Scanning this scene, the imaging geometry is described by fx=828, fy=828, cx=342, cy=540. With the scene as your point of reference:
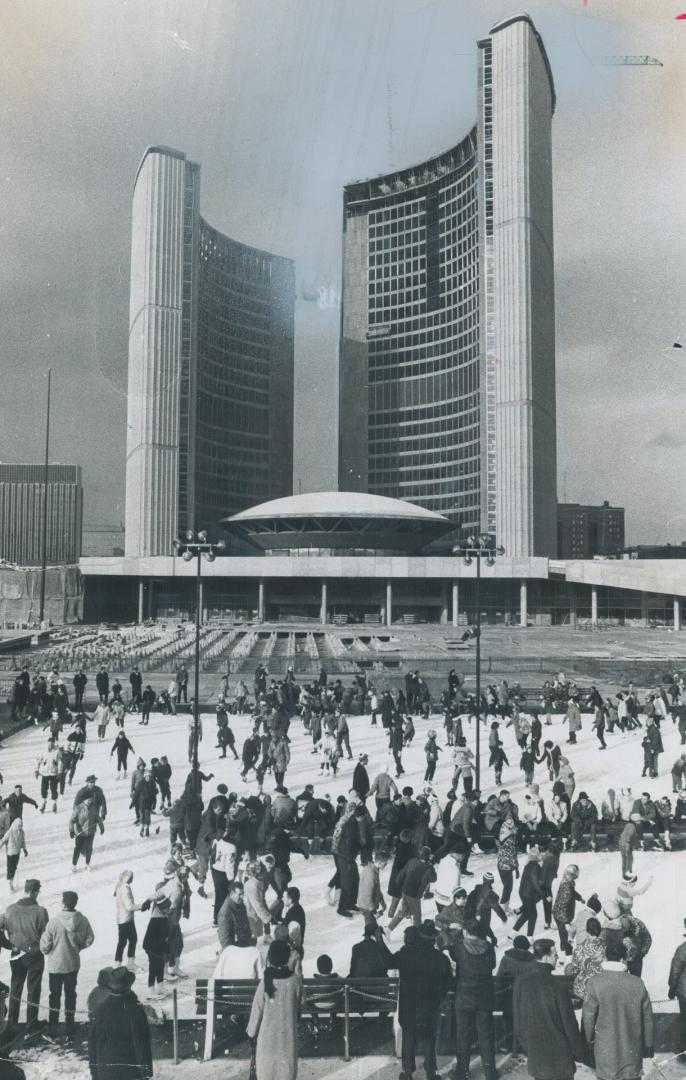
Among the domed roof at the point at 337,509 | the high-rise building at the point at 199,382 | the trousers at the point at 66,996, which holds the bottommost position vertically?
the trousers at the point at 66,996

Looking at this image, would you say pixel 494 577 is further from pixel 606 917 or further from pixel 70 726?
pixel 606 917

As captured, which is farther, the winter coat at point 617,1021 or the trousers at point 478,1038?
the trousers at point 478,1038

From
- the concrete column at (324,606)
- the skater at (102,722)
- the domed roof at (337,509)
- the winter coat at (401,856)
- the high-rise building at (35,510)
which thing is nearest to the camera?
the winter coat at (401,856)

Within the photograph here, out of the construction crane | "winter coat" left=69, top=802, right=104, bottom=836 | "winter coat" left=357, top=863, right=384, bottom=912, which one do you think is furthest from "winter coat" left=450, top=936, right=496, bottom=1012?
the construction crane

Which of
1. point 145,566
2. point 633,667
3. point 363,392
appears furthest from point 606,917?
point 363,392

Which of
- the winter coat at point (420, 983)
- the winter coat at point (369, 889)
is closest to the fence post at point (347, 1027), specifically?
the winter coat at point (420, 983)

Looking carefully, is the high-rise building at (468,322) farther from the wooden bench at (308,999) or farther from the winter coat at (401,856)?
the wooden bench at (308,999)

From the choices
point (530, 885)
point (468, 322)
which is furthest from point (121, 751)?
point (468, 322)
